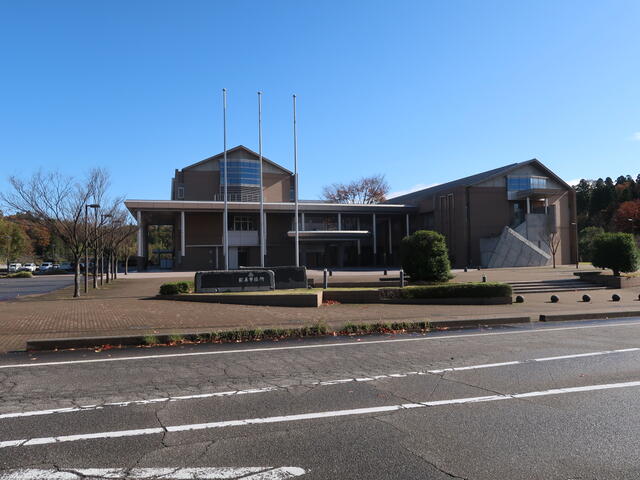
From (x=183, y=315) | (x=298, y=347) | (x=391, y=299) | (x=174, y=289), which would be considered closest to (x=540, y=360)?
(x=298, y=347)

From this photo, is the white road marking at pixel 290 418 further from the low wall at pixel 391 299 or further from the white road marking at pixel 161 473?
the low wall at pixel 391 299

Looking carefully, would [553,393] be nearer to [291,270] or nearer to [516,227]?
[291,270]

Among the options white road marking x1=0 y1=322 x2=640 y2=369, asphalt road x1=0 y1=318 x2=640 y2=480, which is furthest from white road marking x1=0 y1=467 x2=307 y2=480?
white road marking x1=0 y1=322 x2=640 y2=369

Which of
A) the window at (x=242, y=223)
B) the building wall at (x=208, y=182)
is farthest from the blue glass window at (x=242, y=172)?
the window at (x=242, y=223)

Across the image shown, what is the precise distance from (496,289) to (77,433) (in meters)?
17.0

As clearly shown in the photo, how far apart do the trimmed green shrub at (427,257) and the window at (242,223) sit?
3764 centimetres

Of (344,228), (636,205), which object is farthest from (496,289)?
(636,205)

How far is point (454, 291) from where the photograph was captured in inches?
743

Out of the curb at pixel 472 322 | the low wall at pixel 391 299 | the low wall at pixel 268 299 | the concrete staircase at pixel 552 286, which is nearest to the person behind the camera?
the curb at pixel 472 322

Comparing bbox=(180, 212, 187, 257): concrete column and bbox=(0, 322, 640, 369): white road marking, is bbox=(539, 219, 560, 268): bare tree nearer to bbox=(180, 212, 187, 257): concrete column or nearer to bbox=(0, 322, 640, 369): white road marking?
bbox=(180, 212, 187, 257): concrete column

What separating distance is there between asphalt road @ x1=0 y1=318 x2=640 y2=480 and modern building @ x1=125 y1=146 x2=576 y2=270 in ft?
153

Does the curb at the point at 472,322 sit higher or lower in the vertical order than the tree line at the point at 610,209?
lower

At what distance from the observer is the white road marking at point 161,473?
11.9 ft

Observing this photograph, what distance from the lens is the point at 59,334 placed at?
10.6 m
